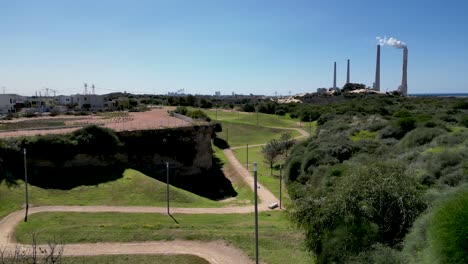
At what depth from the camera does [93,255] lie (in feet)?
50.1

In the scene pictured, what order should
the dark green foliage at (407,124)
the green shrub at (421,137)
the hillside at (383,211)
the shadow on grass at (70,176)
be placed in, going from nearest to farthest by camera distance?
the hillside at (383,211)
the green shrub at (421,137)
the shadow on grass at (70,176)
the dark green foliage at (407,124)

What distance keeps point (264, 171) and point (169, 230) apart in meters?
21.2

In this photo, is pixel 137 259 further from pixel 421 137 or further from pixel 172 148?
pixel 172 148

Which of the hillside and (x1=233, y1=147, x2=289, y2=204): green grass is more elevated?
the hillside

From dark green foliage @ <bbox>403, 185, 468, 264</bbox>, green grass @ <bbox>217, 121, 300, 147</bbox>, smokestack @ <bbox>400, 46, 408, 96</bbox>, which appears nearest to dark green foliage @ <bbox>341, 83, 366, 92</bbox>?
smokestack @ <bbox>400, 46, 408, 96</bbox>

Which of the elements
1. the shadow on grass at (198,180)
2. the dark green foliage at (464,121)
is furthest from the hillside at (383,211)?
the dark green foliage at (464,121)

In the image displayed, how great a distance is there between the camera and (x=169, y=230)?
718 inches

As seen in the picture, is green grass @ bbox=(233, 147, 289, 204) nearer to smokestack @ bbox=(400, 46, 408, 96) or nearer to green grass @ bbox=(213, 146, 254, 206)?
green grass @ bbox=(213, 146, 254, 206)

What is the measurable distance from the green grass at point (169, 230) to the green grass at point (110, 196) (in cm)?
300

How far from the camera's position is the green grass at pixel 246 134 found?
59.2m

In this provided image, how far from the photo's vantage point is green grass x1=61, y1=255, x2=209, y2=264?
1471cm

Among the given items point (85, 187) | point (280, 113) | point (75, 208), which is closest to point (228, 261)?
point (75, 208)

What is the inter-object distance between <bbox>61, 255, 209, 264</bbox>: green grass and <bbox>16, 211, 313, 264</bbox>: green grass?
1759mm

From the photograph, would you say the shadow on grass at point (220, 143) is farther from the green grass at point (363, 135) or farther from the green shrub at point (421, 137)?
the green shrub at point (421, 137)
